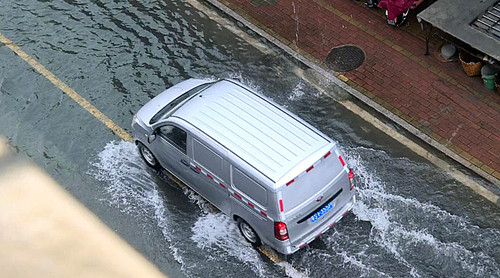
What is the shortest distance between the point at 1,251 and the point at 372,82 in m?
7.46

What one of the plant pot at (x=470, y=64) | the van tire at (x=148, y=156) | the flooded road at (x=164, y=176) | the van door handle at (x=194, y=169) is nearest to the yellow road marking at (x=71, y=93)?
the flooded road at (x=164, y=176)

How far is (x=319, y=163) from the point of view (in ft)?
33.0

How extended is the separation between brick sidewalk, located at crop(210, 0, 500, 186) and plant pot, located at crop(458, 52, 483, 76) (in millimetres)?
158

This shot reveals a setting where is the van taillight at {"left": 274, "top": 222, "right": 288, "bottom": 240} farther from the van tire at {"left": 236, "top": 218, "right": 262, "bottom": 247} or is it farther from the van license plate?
the van tire at {"left": 236, "top": 218, "right": 262, "bottom": 247}

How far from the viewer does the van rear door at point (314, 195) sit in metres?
9.86

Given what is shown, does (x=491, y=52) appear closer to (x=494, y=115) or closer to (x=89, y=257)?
(x=494, y=115)

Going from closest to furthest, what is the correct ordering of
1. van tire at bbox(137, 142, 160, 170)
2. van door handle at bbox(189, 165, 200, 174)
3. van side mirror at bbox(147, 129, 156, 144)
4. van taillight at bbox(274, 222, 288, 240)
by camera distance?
van taillight at bbox(274, 222, 288, 240) → van door handle at bbox(189, 165, 200, 174) → van side mirror at bbox(147, 129, 156, 144) → van tire at bbox(137, 142, 160, 170)

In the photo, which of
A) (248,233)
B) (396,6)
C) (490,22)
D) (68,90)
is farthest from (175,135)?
(490,22)

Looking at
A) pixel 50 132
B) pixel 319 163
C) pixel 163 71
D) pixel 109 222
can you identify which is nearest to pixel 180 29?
pixel 163 71

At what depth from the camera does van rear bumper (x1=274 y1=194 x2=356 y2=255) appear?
10.2m

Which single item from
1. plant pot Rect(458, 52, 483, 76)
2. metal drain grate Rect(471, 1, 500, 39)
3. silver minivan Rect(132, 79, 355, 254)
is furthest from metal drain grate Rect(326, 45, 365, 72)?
silver minivan Rect(132, 79, 355, 254)

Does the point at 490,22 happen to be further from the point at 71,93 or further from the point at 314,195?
the point at 71,93

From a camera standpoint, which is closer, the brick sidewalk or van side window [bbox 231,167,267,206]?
van side window [bbox 231,167,267,206]

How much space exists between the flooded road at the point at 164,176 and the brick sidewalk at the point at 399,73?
0.66 m
